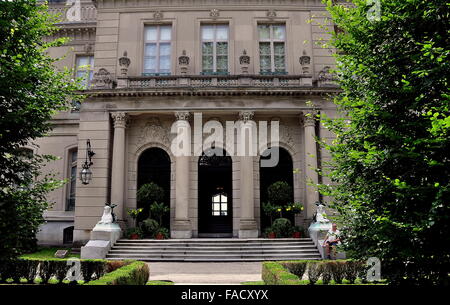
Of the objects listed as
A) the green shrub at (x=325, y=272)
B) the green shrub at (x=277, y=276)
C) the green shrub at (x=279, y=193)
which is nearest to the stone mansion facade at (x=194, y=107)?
the green shrub at (x=279, y=193)

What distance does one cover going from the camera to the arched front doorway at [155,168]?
70.4 feet

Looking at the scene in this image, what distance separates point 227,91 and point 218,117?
1.92 m

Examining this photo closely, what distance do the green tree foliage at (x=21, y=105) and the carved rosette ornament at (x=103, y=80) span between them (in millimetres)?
10817

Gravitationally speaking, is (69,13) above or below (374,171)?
above

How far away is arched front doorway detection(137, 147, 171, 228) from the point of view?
21.5 metres

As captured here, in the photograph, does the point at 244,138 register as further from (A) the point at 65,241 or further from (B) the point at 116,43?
(A) the point at 65,241

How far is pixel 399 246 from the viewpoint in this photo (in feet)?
21.3

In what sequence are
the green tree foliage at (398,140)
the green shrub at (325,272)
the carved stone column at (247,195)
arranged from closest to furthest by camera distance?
the green tree foliage at (398,140)
the green shrub at (325,272)
the carved stone column at (247,195)

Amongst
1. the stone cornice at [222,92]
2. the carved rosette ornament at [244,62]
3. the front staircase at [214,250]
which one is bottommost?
the front staircase at [214,250]

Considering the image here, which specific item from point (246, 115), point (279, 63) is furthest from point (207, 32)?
point (246, 115)

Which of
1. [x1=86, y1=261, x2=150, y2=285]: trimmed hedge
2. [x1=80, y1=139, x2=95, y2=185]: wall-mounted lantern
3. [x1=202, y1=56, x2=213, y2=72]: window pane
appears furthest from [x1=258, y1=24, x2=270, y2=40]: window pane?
[x1=86, y1=261, x2=150, y2=285]: trimmed hedge

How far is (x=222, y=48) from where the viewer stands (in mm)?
22562

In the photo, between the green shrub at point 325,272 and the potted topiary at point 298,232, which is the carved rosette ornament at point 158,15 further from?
the green shrub at point 325,272
